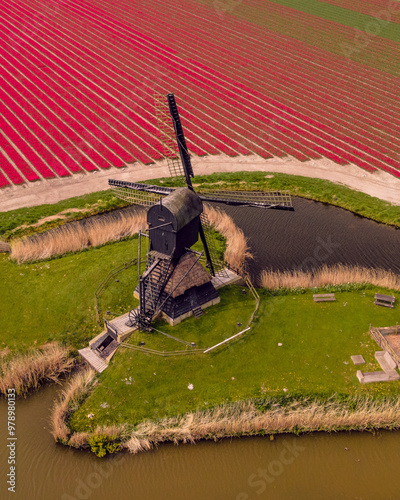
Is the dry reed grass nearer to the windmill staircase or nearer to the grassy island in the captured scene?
the grassy island

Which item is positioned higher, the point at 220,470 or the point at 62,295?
the point at 62,295

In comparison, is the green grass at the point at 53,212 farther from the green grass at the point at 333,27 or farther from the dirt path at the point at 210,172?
the green grass at the point at 333,27

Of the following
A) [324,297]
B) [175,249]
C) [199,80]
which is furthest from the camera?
[199,80]

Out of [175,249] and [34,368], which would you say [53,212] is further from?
[175,249]

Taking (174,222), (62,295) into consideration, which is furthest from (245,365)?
(62,295)

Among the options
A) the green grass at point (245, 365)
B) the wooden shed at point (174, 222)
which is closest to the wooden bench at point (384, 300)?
the green grass at point (245, 365)

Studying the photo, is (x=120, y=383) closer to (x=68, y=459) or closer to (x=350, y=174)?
(x=68, y=459)
